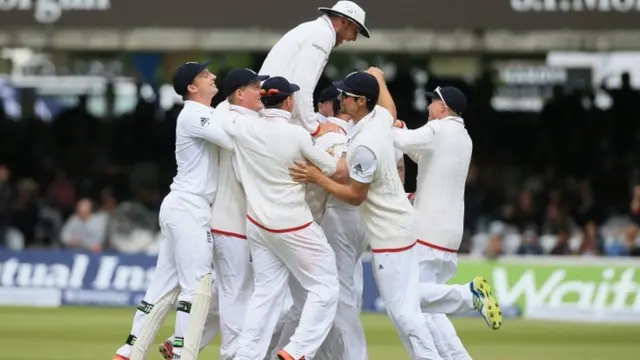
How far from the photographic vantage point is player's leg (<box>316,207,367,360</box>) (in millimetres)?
11852

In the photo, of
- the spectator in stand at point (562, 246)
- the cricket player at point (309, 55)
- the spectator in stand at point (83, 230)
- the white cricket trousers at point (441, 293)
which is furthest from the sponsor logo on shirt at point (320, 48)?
the spectator in stand at point (83, 230)

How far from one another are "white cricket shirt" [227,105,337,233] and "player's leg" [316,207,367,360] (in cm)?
50

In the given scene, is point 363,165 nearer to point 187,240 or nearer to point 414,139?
point 414,139

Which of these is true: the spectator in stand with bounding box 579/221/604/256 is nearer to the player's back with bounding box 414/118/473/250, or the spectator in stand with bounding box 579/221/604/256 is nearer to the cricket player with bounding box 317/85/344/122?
the cricket player with bounding box 317/85/344/122

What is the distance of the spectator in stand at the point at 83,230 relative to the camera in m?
22.5

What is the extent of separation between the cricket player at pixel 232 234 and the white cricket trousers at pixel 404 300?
1074 mm

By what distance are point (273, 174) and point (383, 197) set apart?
0.84 m

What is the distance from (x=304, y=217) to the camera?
1140 cm

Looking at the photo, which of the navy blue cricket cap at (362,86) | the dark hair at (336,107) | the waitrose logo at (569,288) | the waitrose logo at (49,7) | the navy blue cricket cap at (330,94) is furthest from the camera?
the waitrose logo at (569,288)

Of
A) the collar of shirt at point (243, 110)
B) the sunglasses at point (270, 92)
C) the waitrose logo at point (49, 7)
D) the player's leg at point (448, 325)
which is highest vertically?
the waitrose logo at point (49, 7)

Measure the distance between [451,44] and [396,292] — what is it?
1266cm

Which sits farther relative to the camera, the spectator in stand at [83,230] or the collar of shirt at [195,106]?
the spectator in stand at [83,230]

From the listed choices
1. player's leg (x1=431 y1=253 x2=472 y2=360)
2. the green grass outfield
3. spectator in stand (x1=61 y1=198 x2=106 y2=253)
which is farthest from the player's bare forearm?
spectator in stand (x1=61 y1=198 x2=106 y2=253)

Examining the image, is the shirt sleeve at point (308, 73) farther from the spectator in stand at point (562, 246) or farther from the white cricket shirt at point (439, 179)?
the spectator in stand at point (562, 246)
